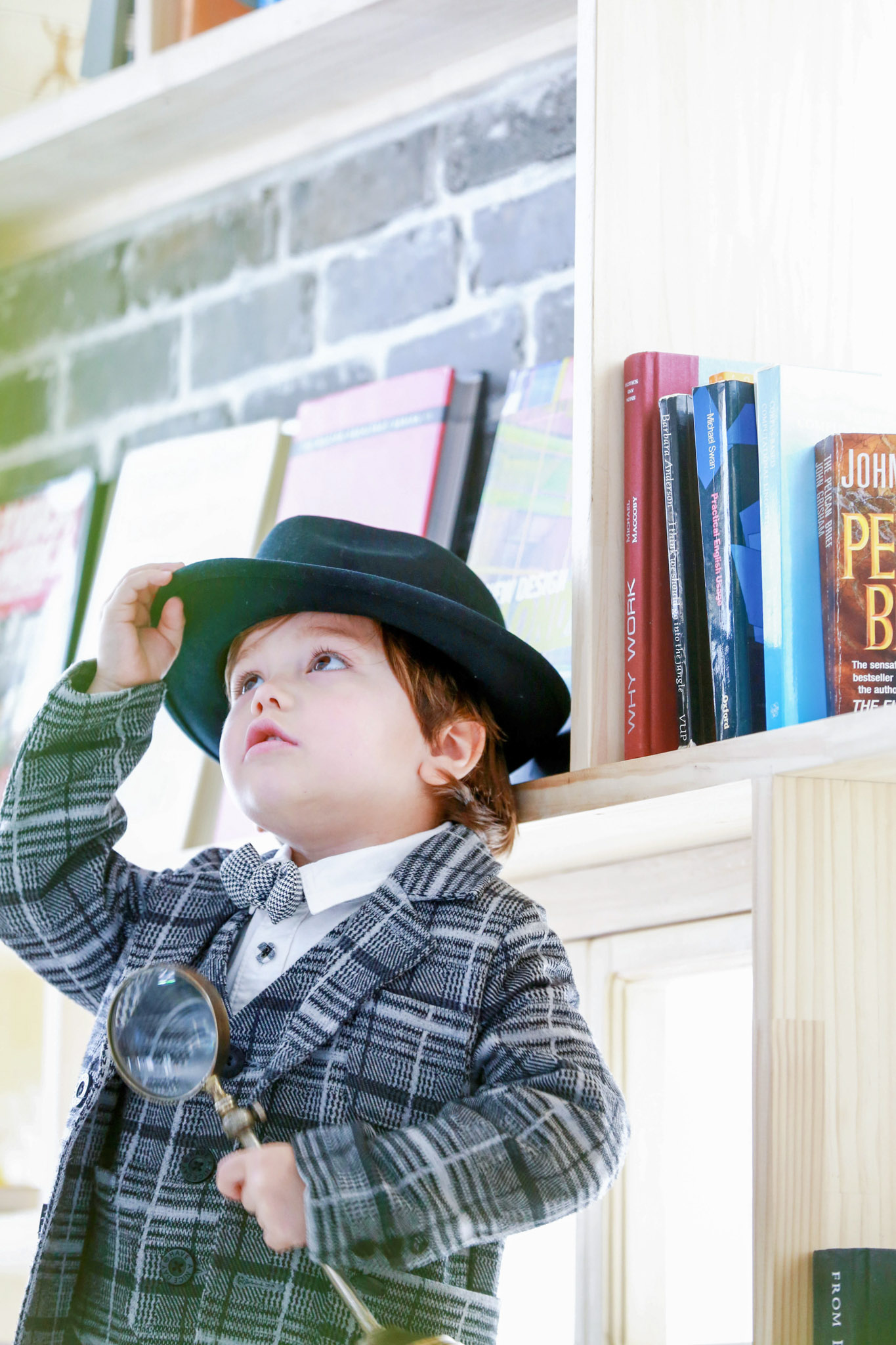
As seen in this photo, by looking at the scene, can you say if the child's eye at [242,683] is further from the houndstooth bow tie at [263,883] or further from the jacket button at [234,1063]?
the jacket button at [234,1063]

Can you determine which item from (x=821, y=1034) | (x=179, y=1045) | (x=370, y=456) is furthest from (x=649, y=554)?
(x=370, y=456)

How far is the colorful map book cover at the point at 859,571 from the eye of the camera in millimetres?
917

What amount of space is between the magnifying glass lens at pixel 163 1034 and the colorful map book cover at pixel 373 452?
0.81 meters

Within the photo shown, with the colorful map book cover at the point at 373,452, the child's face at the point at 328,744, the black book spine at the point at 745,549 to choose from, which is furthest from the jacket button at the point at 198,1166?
the colorful map book cover at the point at 373,452

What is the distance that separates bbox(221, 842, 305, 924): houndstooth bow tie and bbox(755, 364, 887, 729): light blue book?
0.36 meters

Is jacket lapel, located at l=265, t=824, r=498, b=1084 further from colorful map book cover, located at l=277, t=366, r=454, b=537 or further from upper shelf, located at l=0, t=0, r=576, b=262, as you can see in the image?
upper shelf, located at l=0, t=0, r=576, b=262

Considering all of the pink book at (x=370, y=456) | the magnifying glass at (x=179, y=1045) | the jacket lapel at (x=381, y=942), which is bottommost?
the magnifying glass at (x=179, y=1045)

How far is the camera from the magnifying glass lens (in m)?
0.81

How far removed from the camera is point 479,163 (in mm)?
1769

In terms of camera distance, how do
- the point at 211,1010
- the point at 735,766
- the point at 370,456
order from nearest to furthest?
1. the point at 211,1010
2. the point at 735,766
3. the point at 370,456

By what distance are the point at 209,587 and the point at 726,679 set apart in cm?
41

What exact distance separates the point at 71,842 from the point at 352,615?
0.91 ft

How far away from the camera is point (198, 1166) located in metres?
0.96

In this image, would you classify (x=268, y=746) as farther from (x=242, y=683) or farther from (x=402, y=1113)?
(x=402, y=1113)
